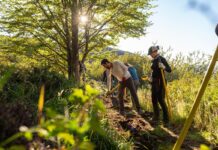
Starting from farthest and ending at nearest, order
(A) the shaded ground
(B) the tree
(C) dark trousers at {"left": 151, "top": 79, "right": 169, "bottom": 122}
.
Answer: (B) the tree, (C) dark trousers at {"left": 151, "top": 79, "right": 169, "bottom": 122}, (A) the shaded ground

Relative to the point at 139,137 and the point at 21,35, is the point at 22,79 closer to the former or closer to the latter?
the point at 139,137

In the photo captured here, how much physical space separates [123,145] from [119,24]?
7.92m

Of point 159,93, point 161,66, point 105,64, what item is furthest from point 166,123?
point 105,64

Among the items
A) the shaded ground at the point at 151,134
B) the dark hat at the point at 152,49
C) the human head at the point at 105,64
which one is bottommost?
the shaded ground at the point at 151,134

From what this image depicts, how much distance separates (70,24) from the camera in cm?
1297

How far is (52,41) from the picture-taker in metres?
13.0

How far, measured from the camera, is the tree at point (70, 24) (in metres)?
11.5

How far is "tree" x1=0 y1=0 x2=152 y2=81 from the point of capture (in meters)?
11.5

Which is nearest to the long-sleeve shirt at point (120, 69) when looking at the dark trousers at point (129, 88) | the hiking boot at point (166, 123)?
the dark trousers at point (129, 88)

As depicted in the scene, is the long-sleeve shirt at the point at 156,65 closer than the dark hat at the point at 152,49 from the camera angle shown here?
No

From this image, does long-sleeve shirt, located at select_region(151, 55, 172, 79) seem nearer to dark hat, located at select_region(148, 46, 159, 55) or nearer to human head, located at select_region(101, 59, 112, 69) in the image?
dark hat, located at select_region(148, 46, 159, 55)

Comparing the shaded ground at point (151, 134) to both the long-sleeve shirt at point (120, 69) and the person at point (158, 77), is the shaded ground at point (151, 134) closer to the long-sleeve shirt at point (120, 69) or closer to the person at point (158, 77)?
the person at point (158, 77)

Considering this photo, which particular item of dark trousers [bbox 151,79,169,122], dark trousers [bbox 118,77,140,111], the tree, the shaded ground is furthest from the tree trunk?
the shaded ground

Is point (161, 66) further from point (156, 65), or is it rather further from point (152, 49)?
point (152, 49)
